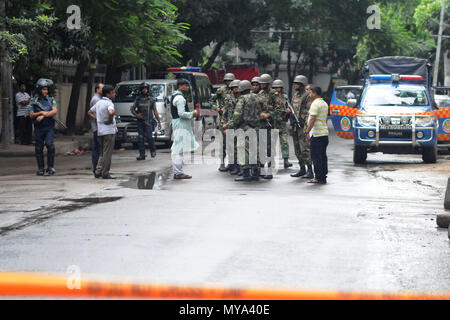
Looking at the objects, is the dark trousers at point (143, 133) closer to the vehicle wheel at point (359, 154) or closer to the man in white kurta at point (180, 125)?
the vehicle wheel at point (359, 154)

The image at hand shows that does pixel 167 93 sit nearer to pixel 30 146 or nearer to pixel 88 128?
pixel 30 146

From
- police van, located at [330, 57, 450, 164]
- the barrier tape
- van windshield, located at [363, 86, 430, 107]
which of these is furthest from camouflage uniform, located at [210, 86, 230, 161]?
the barrier tape

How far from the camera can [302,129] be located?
1559 cm

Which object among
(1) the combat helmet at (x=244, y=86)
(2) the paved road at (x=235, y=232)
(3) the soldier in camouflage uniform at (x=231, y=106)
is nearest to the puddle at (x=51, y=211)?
(2) the paved road at (x=235, y=232)

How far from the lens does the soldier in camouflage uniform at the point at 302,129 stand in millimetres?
15320

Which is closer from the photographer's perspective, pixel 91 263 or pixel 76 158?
pixel 91 263

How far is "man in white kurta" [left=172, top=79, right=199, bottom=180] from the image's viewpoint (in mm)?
14695

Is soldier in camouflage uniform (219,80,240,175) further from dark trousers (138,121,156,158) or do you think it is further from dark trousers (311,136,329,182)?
dark trousers (138,121,156,158)

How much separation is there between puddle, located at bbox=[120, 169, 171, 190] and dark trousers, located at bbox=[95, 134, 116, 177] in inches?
19.9

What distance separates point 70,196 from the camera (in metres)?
12.3

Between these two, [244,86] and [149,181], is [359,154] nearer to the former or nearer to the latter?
[244,86]
